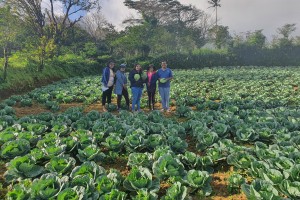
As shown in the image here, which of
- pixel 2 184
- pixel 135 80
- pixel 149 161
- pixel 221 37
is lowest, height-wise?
pixel 2 184

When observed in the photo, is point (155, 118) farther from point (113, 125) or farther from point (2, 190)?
point (2, 190)

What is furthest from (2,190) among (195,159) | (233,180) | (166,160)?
(233,180)

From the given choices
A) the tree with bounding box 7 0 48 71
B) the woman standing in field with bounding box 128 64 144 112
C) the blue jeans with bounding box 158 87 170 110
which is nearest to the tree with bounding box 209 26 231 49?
the tree with bounding box 7 0 48 71

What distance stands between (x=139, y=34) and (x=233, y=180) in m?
35.0

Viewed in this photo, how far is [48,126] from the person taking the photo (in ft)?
23.0

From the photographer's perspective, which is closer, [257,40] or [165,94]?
[165,94]

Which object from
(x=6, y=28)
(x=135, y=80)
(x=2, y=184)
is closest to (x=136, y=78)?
(x=135, y=80)

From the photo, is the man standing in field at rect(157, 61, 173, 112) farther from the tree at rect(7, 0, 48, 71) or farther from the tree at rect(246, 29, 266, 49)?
the tree at rect(246, 29, 266, 49)

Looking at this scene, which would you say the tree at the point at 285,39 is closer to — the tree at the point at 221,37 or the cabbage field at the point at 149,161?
the tree at the point at 221,37

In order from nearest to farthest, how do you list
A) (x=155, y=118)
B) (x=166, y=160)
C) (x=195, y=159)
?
1. (x=166, y=160)
2. (x=195, y=159)
3. (x=155, y=118)

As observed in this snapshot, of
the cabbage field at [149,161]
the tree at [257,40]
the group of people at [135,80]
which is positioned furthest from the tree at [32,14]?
the tree at [257,40]

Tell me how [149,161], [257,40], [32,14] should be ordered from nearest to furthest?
[149,161] → [32,14] → [257,40]

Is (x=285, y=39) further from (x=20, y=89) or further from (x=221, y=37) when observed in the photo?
(x=20, y=89)

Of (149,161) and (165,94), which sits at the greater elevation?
(165,94)
